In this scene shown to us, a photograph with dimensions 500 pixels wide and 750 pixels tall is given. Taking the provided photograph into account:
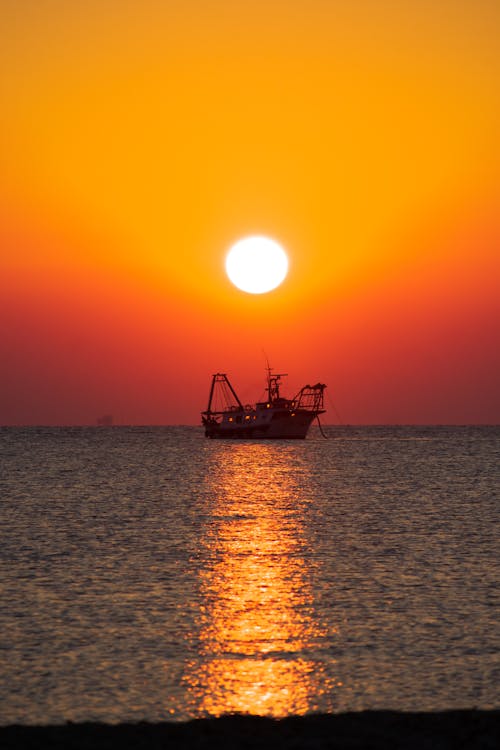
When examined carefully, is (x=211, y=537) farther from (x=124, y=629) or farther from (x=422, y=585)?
(x=124, y=629)

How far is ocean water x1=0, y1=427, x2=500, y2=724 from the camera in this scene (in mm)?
20109

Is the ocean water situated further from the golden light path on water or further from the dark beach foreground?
the dark beach foreground

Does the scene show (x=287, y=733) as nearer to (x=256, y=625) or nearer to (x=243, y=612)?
(x=256, y=625)

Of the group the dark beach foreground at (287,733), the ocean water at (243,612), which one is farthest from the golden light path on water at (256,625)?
the dark beach foreground at (287,733)

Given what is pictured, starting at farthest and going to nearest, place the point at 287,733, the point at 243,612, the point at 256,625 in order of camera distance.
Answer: the point at 243,612
the point at 256,625
the point at 287,733

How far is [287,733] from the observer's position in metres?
17.0

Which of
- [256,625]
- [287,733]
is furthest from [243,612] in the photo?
[287,733]

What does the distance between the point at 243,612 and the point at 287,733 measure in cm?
1234

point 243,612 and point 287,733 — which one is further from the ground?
point 243,612

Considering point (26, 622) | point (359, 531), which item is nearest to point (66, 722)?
point (26, 622)

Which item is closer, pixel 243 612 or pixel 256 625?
pixel 256 625

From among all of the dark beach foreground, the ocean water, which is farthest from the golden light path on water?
the dark beach foreground

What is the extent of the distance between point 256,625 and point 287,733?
10.3m

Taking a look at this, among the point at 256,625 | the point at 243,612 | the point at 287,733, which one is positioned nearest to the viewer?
the point at 287,733
